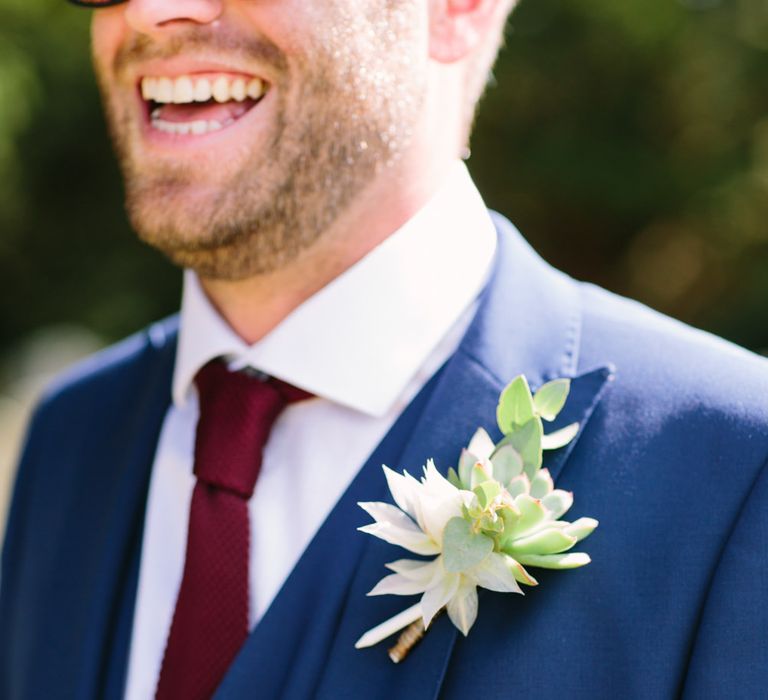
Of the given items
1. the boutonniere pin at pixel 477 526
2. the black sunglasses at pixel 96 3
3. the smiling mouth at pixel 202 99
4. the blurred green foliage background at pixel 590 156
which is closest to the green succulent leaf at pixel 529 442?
the boutonniere pin at pixel 477 526

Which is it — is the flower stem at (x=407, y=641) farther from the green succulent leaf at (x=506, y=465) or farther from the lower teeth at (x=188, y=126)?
the lower teeth at (x=188, y=126)

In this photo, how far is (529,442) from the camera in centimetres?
156

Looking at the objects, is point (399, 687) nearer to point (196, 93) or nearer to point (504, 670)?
point (504, 670)

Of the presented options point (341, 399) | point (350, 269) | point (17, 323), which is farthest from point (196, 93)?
point (17, 323)

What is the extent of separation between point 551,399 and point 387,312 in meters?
0.35

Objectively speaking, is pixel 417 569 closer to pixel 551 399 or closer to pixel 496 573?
pixel 496 573

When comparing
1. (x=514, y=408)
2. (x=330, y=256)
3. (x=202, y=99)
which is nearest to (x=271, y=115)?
(x=202, y=99)

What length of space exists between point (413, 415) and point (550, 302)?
31cm

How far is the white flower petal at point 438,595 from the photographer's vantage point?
57.4 inches

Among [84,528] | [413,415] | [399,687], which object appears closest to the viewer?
[399,687]

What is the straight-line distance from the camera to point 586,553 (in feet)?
5.05

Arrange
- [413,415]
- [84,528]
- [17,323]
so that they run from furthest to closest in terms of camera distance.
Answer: [17,323]
[84,528]
[413,415]

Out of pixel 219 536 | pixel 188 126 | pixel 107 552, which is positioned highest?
pixel 188 126

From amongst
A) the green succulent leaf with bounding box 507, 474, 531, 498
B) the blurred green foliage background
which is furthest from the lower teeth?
the blurred green foliage background
